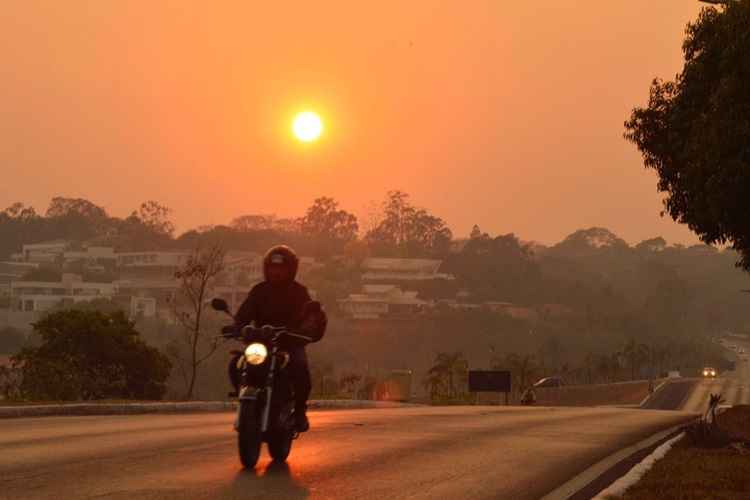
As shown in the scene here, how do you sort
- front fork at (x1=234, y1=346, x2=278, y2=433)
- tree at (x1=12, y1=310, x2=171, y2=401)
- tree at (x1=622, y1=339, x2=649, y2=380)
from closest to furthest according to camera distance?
front fork at (x1=234, y1=346, x2=278, y2=433) → tree at (x1=12, y1=310, x2=171, y2=401) → tree at (x1=622, y1=339, x2=649, y2=380)

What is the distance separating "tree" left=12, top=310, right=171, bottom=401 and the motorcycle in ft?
97.1

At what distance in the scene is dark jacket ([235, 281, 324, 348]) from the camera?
11.7 meters

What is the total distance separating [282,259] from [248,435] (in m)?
1.89

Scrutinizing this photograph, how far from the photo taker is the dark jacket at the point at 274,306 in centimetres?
1174

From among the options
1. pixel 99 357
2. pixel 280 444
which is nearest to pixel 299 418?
pixel 280 444

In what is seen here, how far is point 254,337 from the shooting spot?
10.9 meters

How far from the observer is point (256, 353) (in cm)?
1081

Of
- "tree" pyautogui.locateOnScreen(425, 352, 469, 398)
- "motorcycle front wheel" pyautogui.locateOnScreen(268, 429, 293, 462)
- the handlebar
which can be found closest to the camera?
the handlebar

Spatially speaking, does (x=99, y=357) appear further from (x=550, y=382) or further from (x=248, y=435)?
(x=550, y=382)

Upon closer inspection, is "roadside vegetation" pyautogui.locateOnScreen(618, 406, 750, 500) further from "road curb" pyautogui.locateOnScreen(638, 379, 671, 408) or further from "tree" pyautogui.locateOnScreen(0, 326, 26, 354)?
"tree" pyautogui.locateOnScreen(0, 326, 26, 354)

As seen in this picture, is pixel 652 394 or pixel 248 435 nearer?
pixel 248 435

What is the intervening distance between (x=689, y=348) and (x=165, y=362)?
16469 centimetres

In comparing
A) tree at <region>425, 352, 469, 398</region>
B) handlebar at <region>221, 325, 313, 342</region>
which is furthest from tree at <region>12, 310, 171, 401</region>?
tree at <region>425, 352, 469, 398</region>

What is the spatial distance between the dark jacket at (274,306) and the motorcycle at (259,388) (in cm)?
37
